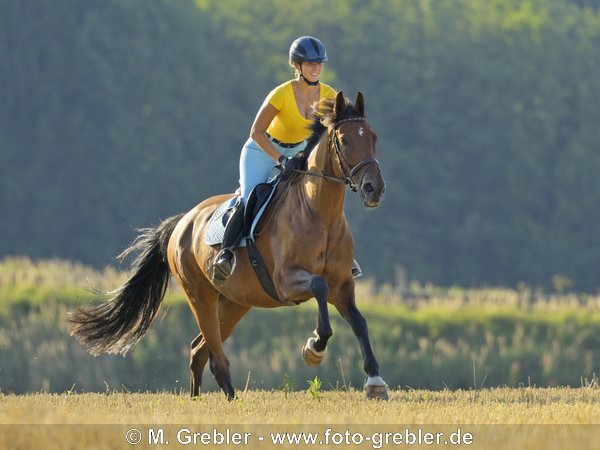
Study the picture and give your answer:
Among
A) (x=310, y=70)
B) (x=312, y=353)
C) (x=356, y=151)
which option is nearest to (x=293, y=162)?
(x=310, y=70)

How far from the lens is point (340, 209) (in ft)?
40.0

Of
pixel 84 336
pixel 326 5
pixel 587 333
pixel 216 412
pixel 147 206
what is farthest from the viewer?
pixel 326 5

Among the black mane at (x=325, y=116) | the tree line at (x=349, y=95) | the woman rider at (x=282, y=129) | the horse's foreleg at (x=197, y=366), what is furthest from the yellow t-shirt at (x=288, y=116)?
the tree line at (x=349, y=95)

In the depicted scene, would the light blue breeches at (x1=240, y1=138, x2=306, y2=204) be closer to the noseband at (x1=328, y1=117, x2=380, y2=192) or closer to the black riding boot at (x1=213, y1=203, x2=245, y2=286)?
the black riding boot at (x1=213, y1=203, x2=245, y2=286)

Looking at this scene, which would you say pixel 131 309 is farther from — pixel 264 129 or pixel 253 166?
pixel 264 129

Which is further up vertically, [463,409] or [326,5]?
[326,5]

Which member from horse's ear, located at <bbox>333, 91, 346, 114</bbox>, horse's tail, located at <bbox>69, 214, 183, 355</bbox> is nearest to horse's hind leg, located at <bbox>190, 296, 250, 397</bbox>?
horse's tail, located at <bbox>69, 214, 183, 355</bbox>

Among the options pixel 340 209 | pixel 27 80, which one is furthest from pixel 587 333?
pixel 27 80

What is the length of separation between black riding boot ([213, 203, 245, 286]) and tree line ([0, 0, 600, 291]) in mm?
39063

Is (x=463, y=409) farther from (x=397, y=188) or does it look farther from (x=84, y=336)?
(x=397, y=188)

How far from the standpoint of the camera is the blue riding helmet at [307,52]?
1248 centimetres

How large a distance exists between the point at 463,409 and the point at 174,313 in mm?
14328

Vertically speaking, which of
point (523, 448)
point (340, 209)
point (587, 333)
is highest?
point (340, 209)

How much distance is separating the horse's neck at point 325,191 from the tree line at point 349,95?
39832 millimetres
